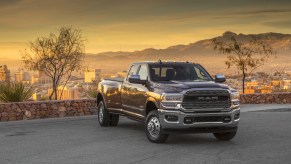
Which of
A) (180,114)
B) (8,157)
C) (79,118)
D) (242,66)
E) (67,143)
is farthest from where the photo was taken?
(242,66)

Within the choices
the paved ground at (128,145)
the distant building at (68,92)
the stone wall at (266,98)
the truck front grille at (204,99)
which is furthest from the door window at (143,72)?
the stone wall at (266,98)

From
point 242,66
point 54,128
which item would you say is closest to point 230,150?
point 54,128

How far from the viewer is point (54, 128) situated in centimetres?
1731

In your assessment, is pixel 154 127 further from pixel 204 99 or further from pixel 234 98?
pixel 234 98

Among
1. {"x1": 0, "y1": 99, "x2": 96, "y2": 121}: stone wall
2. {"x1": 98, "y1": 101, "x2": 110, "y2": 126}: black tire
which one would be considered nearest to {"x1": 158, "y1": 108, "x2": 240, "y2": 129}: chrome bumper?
{"x1": 98, "y1": 101, "x2": 110, "y2": 126}: black tire

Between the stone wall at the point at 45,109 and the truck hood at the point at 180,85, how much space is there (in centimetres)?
818

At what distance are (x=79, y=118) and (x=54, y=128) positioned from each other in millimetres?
3458

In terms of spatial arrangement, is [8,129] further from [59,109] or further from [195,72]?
[195,72]

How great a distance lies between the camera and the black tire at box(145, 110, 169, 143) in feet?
43.2

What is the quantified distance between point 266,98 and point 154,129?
18139 mm

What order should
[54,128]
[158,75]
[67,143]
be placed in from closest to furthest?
[67,143]
[158,75]
[54,128]

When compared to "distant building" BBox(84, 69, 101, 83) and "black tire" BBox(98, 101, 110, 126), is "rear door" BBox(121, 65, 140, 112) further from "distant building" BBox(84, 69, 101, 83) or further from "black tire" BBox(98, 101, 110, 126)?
"distant building" BBox(84, 69, 101, 83)

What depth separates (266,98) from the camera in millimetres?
30438

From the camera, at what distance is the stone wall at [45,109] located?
797 inches
